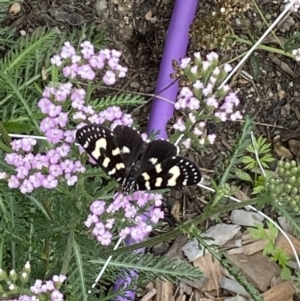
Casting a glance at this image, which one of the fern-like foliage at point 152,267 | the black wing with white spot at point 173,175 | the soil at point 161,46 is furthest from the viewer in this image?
the soil at point 161,46

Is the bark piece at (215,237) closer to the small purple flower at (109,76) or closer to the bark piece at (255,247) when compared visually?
the bark piece at (255,247)

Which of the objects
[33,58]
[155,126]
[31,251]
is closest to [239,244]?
[155,126]

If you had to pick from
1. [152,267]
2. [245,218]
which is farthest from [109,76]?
[245,218]

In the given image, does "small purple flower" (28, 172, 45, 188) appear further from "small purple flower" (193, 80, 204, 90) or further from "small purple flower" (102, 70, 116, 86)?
"small purple flower" (193, 80, 204, 90)

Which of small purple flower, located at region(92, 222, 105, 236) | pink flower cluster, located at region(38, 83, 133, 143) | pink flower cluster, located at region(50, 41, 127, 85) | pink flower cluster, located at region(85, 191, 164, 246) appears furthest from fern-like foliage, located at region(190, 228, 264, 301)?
pink flower cluster, located at region(50, 41, 127, 85)

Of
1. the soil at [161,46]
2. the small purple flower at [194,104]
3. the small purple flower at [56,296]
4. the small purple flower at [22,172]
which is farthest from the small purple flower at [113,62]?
the soil at [161,46]

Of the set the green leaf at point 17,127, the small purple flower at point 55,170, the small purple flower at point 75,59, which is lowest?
the green leaf at point 17,127
